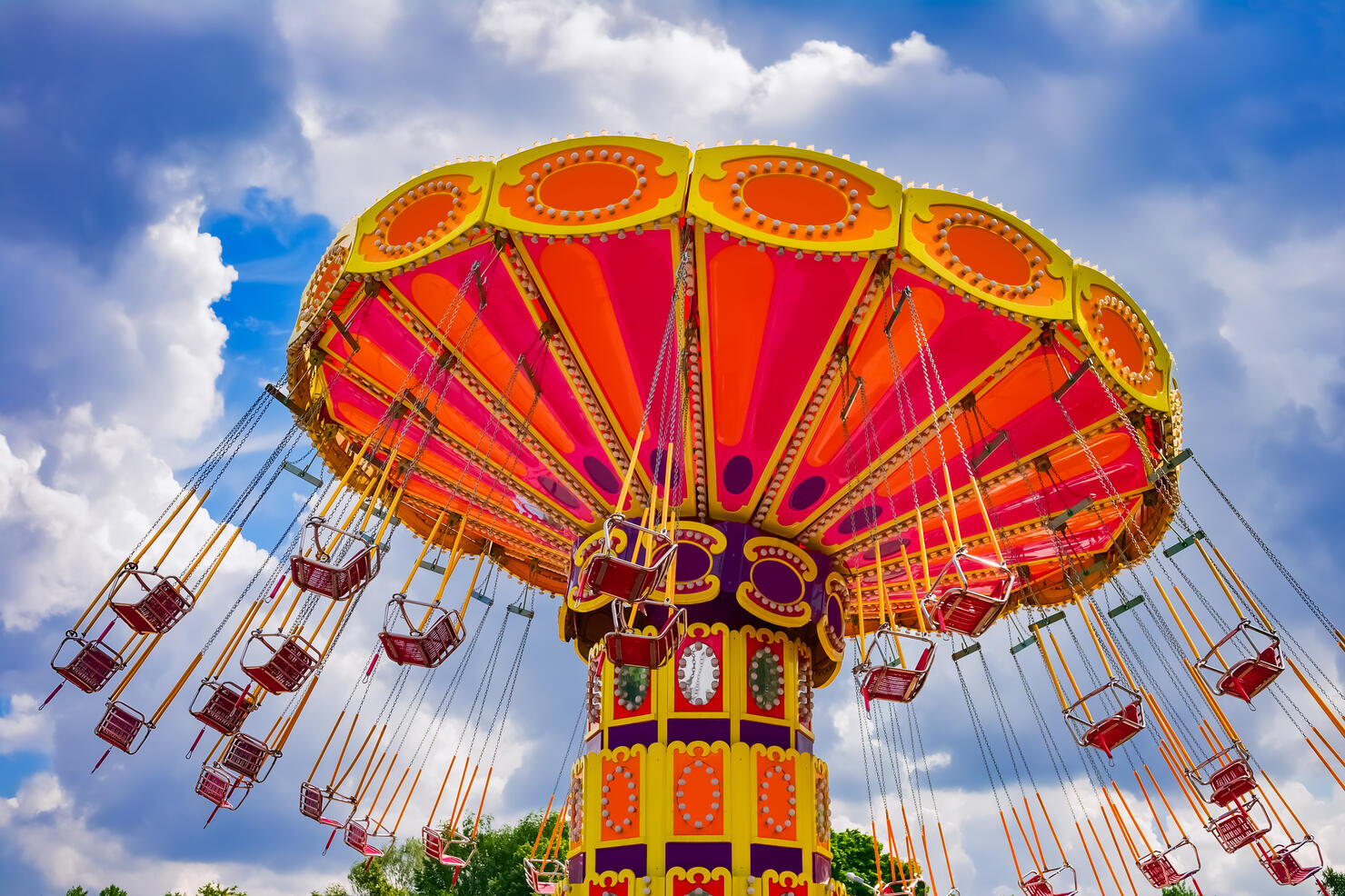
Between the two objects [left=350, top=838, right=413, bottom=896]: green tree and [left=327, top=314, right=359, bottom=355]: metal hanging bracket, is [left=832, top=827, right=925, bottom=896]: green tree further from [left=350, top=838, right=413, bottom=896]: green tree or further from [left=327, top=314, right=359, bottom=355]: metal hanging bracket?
[left=327, top=314, right=359, bottom=355]: metal hanging bracket

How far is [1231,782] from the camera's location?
969 centimetres

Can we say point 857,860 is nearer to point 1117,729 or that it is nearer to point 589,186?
point 1117,729

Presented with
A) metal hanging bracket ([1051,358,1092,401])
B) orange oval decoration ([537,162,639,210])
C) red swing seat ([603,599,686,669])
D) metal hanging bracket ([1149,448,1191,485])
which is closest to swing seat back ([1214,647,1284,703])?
metal hanging bracket ([1149,448,1191,485])

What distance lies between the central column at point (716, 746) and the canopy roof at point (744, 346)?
2.67 ft

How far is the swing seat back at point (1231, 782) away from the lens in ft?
31.5

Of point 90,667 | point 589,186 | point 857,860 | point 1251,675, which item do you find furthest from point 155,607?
point 857,860

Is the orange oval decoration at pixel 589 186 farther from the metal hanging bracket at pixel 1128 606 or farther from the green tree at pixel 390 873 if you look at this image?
the green tree at pixel 390 873

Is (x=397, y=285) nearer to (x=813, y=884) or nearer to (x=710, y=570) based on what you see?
(x=710, y=570)

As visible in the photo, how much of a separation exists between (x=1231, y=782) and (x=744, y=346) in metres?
6.26

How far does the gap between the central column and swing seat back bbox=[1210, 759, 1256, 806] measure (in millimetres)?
3774

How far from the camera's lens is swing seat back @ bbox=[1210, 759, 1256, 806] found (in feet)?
31.5

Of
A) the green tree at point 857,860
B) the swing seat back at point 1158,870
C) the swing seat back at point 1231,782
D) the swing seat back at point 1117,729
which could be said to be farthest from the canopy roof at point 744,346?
the green tree at point 857,860

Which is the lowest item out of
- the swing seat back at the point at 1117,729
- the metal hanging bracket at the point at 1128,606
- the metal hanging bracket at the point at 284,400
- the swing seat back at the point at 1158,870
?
the swing seat back at the point at 1117,729

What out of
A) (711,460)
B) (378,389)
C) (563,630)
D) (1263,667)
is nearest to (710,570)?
(711,460)
